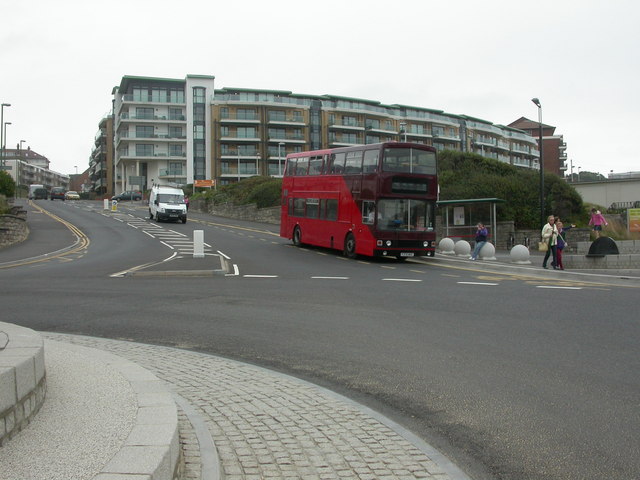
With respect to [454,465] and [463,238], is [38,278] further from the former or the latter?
[463,238]

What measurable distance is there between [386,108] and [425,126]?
7862mm

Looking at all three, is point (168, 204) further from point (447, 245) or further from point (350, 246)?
point (350, 246)

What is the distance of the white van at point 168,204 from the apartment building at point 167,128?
47.4 metres

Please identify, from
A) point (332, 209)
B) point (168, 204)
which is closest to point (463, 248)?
point (332, 209)

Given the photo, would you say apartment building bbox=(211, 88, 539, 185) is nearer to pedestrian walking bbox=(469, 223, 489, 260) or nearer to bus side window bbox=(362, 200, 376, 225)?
bus side window bbox=(362, 200, 376, 225)

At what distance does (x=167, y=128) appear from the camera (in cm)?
10006

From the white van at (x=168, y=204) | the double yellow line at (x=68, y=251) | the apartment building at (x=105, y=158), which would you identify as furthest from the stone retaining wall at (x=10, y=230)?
the apartment building at (x=105, y=158)

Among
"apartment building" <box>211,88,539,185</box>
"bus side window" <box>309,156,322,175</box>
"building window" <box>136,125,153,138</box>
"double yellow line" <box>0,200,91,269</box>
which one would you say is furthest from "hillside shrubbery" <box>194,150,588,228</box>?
"building window" <box>136,125,153,138</box>

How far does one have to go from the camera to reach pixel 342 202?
25234 mm

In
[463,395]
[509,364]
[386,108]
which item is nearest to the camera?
[463,395]

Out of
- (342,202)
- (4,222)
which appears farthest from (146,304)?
(4,222)

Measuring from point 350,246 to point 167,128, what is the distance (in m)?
81.0

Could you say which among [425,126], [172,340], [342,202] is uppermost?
[425,126]

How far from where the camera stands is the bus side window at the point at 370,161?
23469mm
